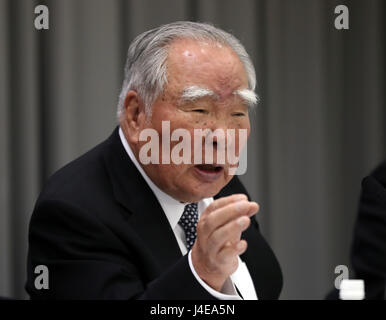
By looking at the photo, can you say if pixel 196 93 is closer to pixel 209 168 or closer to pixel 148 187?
pixel 209 168

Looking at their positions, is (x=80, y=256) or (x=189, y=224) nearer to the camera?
(x=80, y=256)

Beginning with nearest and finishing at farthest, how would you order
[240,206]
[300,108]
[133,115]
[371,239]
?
[240,206]
[371,239]
[133,115]
[300,108]

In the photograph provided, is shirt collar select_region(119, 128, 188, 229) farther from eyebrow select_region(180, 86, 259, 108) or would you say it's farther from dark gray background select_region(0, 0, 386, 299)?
dark gray background select_region(0, 0, 386, 299)

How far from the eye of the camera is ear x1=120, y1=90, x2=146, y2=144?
4.02 ft

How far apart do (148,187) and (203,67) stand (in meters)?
0.29

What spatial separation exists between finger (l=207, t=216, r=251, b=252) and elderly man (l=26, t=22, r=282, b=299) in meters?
0.12

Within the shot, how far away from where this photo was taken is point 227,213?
90 centimetres

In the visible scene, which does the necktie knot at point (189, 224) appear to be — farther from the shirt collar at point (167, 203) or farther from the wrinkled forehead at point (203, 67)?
the wrinkled forehead at point (203, 67)

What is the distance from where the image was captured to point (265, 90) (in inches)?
88.6

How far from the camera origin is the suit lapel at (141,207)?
1.21 metres

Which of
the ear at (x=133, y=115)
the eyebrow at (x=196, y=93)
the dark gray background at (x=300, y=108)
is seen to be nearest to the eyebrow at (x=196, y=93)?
the eyebrow at (x=196, y=93)

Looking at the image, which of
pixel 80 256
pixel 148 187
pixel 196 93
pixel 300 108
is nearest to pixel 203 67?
pixel 196 93

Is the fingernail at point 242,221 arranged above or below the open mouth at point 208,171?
below

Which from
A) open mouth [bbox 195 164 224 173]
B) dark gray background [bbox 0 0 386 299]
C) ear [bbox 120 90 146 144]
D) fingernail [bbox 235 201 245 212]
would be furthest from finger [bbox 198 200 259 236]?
dark gray background [bbox 0 0 386 299]
